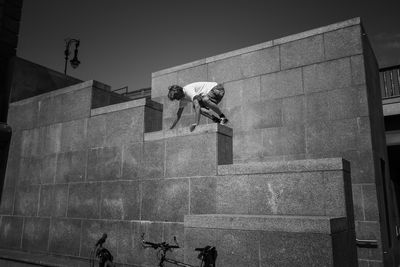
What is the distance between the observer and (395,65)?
16.3 meters

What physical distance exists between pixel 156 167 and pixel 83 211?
133 inches

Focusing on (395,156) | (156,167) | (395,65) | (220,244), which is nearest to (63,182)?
(156,167)

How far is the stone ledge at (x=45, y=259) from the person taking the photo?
10531 millimetres

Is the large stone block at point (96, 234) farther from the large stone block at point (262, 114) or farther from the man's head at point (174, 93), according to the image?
Result: the large stone block at point (262, 114)

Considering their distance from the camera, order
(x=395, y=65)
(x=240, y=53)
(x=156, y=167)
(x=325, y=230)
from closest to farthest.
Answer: (x=325, y=230) < (x=156, y=167) < (x=240, y=53) < (x=395, y=65)

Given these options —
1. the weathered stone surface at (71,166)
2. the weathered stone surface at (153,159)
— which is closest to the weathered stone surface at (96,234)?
the weathered stone surface at (71,166)

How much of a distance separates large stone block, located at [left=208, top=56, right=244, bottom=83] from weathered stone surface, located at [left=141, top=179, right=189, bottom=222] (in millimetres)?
4685

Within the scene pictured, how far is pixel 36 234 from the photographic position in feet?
43.4

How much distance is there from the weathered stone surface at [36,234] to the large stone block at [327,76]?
10.3 m

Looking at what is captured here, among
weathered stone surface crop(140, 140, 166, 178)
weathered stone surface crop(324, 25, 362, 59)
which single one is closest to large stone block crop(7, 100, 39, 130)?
weathered stone surface crop(140, 140, 166, 178)

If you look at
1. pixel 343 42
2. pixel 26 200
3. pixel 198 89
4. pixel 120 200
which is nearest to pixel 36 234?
pixel 26 200

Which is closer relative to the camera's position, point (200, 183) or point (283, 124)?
point (200, 183)

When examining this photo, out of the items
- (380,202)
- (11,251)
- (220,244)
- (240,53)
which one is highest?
(240,53)

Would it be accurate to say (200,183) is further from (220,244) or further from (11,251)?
(11,251)
